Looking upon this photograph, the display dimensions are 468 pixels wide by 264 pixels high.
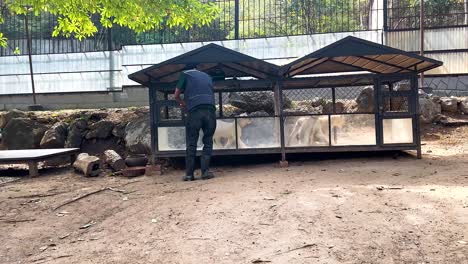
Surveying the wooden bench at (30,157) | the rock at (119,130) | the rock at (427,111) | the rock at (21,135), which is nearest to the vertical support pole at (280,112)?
the rock at (119,130)

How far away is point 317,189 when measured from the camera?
5.71 metres

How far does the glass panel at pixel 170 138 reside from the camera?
323 inches

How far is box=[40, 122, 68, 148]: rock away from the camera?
10.5m

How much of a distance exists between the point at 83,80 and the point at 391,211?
12729 mm

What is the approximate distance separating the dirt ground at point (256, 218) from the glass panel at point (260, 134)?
74 cm

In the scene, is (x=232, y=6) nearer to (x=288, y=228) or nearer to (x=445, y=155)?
(x=445, y=155)

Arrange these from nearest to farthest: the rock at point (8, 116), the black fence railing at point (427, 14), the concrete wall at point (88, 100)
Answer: the rock at point (8, 116) < the concrete wall at point (88, 100) < the black fence railing at point (427, 14)

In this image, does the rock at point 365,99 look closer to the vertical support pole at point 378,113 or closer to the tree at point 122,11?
the vertical support pole at point 378,113

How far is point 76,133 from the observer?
10500 millimetres

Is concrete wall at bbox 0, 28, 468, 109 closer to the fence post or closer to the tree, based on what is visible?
the fence post

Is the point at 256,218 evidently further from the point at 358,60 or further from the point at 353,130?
the point at 358,60


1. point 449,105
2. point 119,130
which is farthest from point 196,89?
point 449,105

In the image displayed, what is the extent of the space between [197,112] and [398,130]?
3.98m

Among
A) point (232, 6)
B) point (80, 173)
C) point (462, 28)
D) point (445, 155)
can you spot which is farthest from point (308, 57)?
point (462, 28)
